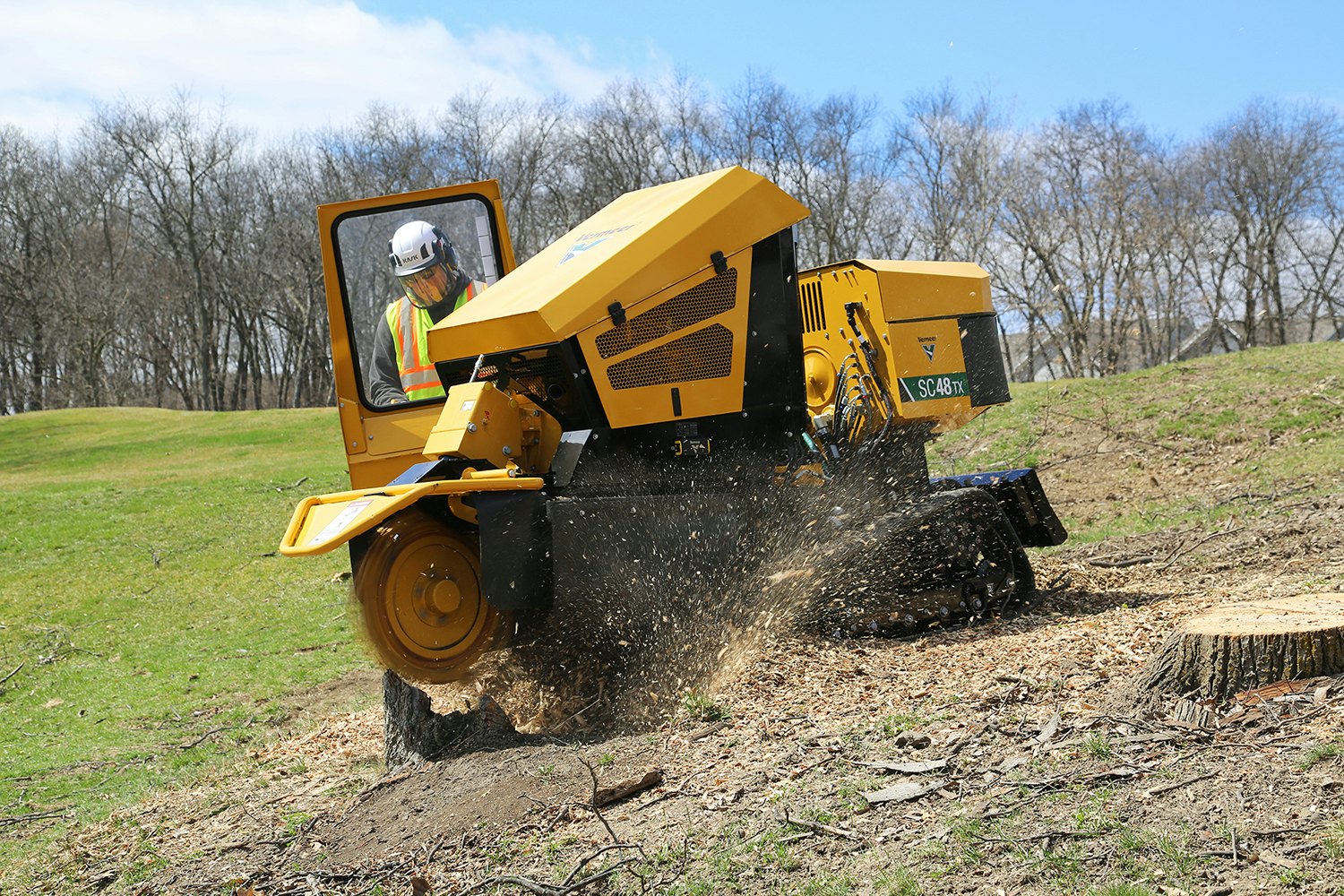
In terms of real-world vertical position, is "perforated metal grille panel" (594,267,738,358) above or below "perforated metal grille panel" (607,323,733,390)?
above

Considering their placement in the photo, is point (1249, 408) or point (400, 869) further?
point (1249, 408)

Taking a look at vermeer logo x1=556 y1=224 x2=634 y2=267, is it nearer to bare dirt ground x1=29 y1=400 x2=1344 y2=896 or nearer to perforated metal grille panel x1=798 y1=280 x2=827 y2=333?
perforated metal grille panel x1=798 y1=280 x2=827 y2=333

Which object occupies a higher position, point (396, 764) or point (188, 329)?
point (188, 329)

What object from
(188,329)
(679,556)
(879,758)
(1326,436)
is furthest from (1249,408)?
(188,329)

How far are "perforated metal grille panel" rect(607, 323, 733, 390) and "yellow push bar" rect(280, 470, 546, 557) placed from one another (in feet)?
2.72

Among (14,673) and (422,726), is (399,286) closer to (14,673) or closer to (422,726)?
(422,726)

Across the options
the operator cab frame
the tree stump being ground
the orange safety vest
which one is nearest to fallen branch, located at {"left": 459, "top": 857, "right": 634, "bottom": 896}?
the tree stump being ground

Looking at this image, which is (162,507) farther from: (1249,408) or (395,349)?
(1249,408)

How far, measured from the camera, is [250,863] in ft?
14.7

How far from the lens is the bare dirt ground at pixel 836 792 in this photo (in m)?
3.27

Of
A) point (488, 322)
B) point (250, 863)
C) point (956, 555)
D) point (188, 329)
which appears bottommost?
point (250, 863)

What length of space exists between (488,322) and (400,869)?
8.14 feet

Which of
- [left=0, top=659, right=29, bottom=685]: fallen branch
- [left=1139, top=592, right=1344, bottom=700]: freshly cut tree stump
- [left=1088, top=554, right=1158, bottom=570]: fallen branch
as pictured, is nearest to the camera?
[left=1139, top=592, right=1344, bottom=700]: freshly cut tree stump

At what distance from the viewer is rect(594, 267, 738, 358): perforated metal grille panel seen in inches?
225
